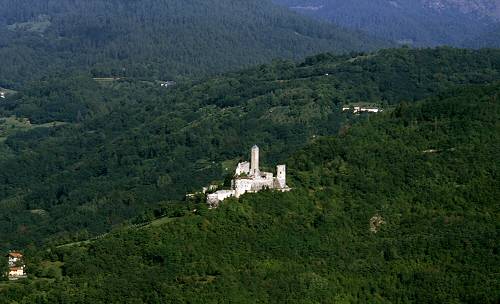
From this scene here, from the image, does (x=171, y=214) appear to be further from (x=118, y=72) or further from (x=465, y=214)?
(x=118, y=72)

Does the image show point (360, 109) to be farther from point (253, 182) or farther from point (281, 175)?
point (253, 182)

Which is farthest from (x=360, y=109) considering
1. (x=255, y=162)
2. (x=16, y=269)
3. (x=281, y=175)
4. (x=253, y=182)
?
(x=16, y=269)

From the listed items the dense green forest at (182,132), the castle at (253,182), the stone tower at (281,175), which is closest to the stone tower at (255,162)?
the castle at (253,182)

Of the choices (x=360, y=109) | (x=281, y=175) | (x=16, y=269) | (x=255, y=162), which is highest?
(x=255, y=162)

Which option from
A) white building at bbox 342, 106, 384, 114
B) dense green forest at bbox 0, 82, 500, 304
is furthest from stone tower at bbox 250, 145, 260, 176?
white building at bbox 342, 106, 384, 114

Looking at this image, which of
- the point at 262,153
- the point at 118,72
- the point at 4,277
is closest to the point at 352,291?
the point at 4,277
